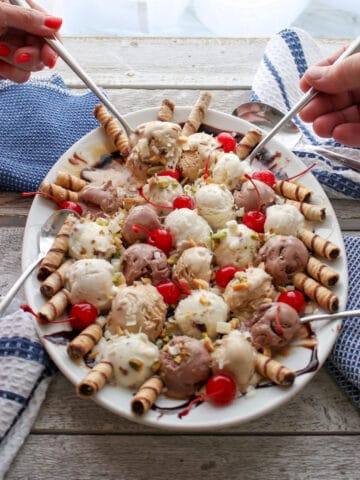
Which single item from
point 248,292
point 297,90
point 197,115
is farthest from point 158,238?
point 297,90

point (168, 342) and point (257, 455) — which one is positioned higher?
point (168, 342)

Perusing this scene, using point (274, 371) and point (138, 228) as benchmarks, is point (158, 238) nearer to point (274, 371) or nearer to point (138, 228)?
point (138, 228)

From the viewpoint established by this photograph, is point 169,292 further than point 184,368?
Yes

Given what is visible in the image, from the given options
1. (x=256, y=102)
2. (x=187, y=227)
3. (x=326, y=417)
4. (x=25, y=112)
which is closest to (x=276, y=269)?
(x=187, y=227)

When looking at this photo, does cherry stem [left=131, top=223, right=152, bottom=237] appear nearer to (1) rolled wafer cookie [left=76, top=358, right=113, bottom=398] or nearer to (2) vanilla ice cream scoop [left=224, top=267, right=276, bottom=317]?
(2) vanilla ice cream scoop [left=224, top=267, right=276, bottom=317]

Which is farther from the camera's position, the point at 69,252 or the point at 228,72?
the point at 228,72

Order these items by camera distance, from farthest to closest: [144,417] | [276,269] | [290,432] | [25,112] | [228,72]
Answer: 1. [228,72]
2. [25,112]
3. [276,269]
4. [290,432]
5. [144,417]

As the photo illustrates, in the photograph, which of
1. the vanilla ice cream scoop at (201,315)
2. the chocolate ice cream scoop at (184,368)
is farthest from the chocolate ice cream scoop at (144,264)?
the chocolate ice cream scoop at (184,368)

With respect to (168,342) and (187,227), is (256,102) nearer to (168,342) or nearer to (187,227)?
(187,227)
